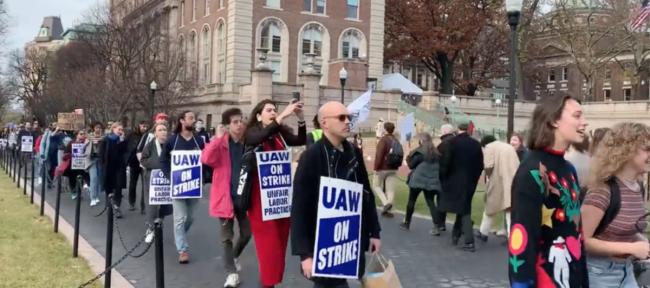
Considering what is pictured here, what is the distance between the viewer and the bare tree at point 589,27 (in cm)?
4362

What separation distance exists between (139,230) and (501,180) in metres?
6.16

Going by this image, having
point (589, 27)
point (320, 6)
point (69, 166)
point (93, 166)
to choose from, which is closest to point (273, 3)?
point (320, 6)

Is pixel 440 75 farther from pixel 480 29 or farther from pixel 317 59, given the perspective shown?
pixel 317 59

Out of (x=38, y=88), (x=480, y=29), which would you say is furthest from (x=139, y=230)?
(x=38, y=88)

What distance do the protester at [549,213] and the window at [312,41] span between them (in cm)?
4795

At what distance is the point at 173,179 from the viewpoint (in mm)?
8531

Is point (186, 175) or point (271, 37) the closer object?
point (186, 175)

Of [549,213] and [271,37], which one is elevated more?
[271,37]

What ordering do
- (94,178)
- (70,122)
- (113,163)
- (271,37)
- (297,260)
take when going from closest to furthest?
(297,260) → (113,163) → (94,178) → (70,122) → (271,37)

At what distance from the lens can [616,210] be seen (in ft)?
12.5

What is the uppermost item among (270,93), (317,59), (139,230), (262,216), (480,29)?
(480,29)

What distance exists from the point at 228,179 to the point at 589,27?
41239 millimetres

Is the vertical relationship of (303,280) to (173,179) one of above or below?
below

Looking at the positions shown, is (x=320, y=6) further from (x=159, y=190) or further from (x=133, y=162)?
(x=159, y=190)
